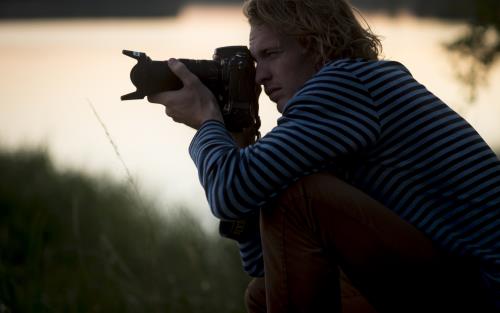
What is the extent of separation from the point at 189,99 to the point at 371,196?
496mm

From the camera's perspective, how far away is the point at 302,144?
68.8 inches

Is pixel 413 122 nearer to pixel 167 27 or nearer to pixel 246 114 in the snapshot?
pixel 246 114

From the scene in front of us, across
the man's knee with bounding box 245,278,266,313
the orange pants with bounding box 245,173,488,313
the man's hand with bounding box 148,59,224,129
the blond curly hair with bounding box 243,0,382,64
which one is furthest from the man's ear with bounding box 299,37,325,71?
the man's knee with bounding box 245,278,266,313

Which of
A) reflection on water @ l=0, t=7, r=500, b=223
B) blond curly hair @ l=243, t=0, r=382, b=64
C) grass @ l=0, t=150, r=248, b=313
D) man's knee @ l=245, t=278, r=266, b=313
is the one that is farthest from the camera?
reflection on water @ l=0, t=7, r=500, b=223

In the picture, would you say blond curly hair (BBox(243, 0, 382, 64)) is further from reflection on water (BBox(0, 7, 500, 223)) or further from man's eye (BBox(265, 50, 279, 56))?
reflection on water (BBox(0, 7, 500, 223))

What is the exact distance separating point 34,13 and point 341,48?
60.4ft

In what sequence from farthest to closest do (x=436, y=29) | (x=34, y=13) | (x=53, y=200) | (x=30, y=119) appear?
(x=34, y=13), (x=436, y=29), (x=30, y=119), (x=53, y=200)

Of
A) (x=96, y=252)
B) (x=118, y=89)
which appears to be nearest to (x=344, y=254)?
(x=96, y=252)

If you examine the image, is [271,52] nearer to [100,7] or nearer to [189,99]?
[189,99]

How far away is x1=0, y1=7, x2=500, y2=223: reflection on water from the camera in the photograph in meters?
5.57

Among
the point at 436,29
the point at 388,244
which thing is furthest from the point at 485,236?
the point at 436,29

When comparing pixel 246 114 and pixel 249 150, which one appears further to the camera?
pixel 246 114

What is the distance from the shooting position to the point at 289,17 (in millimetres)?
1977

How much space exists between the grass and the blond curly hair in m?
0.68
